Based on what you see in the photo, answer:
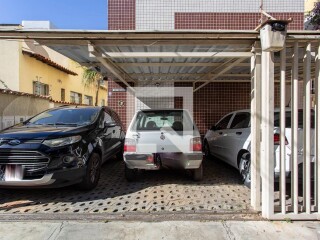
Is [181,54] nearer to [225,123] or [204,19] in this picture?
[225,123]

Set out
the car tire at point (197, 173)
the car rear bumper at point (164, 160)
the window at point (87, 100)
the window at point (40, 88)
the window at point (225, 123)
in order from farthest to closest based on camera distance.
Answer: the window at point (87, 100), the window at point (40, 88), the window at point (225, 123), the car tire at point (197, 173), the car rear bumper at point (164, 160)

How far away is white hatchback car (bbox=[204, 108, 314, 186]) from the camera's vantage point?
15.7ft

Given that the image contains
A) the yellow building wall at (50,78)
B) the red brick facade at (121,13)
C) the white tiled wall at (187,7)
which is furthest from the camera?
the yellow building wall at (50,78)

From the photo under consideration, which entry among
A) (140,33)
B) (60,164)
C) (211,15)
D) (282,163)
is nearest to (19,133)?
(60,164)

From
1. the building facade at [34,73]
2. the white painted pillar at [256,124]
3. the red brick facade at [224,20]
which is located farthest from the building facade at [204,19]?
the white painted pillar at [256,124]

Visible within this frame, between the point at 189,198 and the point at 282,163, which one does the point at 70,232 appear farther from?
the point at 282,163

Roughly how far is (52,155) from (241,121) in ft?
12.8

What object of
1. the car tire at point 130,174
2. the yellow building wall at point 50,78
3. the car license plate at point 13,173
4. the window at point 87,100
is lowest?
the car tire at point 130,174

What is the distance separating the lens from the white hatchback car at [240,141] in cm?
479

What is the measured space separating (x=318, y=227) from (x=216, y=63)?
13.2ft

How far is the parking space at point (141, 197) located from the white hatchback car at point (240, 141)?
0.45 m

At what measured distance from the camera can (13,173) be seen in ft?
14.9

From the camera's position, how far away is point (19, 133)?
494 centimetres

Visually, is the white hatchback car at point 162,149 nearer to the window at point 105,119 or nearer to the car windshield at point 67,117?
the window at point 105,119
